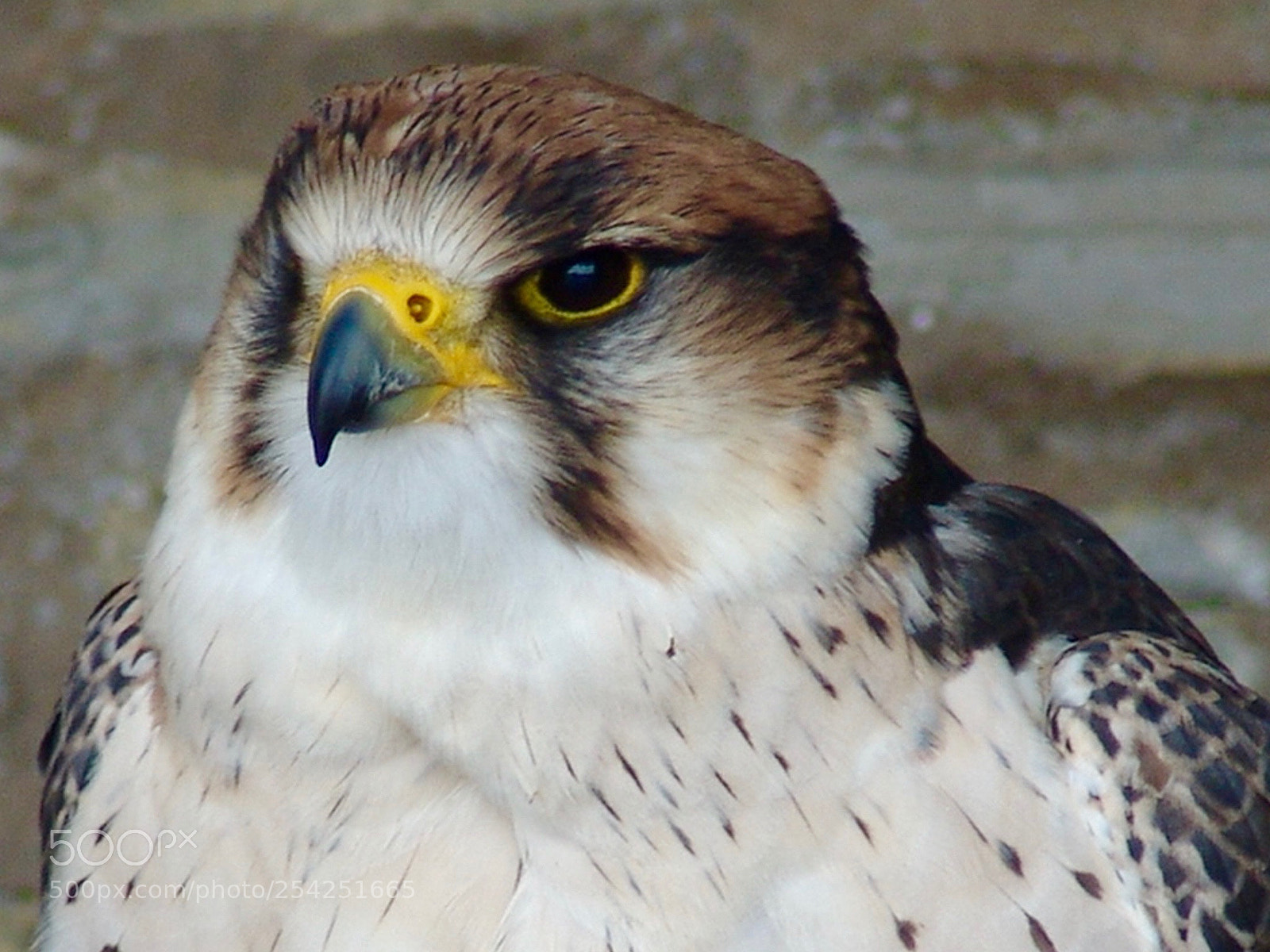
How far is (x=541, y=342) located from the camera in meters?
1.80

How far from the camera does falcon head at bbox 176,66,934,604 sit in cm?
177

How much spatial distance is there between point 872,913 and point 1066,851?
0.23m

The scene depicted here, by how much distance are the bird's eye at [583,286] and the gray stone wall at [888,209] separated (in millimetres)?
2173

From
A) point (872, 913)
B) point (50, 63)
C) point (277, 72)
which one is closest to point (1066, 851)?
point (872, 913)

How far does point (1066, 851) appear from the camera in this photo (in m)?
1.97

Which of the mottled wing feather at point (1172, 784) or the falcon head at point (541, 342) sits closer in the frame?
the falcon head at point (541, 342)

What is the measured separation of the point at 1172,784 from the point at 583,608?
0.71 meters

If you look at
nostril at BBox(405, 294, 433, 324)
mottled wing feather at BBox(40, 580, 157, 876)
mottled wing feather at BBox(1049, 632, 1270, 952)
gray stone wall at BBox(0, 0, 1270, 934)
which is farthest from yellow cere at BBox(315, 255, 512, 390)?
gray stone wall at BBox(0, 0, 1270, 934)

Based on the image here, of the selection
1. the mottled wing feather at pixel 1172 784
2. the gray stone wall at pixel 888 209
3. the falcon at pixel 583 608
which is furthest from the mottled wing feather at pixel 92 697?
the gray stone wall at pixel 888 209

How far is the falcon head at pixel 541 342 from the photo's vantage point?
177 centimetres

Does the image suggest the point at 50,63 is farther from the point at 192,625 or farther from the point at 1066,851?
the point at 1066,851

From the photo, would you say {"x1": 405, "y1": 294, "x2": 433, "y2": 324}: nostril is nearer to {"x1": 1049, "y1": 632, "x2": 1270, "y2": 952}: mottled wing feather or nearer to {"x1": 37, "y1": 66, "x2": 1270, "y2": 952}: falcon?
{"x1": 37, "y1": 66, "x2": 1270, "y2": 952}: falcon

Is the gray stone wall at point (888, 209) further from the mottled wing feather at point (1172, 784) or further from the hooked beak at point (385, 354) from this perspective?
the hooked beak at point (385, 354)

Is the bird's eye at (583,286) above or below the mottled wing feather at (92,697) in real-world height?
above
